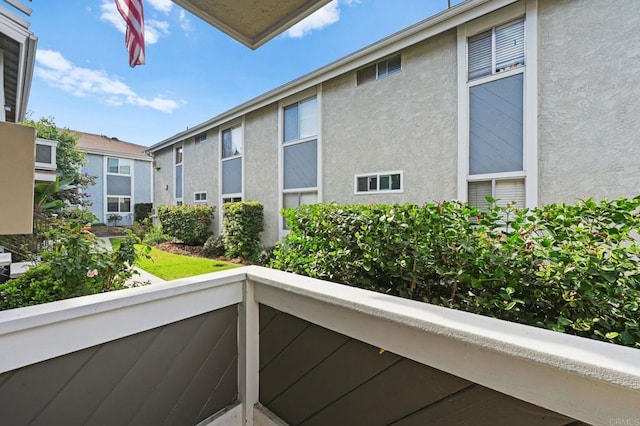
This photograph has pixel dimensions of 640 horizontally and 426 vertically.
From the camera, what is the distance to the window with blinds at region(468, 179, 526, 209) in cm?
555

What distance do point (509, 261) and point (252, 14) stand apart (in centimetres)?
265

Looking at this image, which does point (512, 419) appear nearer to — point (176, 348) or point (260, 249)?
point (176, 348)

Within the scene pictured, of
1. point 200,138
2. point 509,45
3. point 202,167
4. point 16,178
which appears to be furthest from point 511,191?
point 200,138

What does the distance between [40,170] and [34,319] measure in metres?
8.86

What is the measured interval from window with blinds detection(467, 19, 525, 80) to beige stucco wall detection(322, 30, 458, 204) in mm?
394

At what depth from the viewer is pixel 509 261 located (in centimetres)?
155

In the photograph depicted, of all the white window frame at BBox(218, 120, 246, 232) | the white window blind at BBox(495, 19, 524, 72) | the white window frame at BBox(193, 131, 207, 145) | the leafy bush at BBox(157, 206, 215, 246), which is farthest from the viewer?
the white window frame at BBox(193, 131, 207, 145)

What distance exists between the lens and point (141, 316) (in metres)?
1.47


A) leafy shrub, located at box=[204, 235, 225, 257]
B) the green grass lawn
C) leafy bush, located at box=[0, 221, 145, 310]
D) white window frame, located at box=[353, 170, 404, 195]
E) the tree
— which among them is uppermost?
the tree

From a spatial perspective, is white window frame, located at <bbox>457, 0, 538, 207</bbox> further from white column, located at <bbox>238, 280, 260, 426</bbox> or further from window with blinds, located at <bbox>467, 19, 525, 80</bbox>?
white column, located at <bbox>238, 280, 260, 426</bbox>

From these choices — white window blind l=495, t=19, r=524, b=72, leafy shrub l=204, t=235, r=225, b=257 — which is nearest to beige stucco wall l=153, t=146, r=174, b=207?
leafy shrub l=204, t=235, r=225, b=257

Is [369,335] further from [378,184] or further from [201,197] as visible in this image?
[201,197]

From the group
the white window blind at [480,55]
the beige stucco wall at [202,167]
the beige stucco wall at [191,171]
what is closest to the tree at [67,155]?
the beige stucco wall at [191,171]

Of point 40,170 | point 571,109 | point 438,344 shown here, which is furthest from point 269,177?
point 438,344
